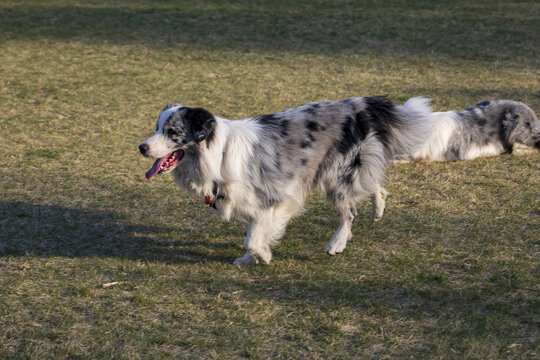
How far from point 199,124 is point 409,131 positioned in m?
1.73

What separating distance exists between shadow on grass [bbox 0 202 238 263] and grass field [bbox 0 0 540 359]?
0.02 metres

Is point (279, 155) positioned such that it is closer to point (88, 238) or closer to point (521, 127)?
point (88, 238)

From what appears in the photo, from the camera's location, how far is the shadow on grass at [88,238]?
4965 mm

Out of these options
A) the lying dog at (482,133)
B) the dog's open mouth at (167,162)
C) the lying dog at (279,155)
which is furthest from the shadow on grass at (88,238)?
the lying dog at (482,133)

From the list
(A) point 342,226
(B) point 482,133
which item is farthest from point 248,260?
(B) point 482,133

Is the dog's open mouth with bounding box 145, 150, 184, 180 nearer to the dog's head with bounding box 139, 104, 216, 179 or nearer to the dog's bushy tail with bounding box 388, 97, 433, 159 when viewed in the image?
the dog's head with bounding box 139, 104, 216, 179

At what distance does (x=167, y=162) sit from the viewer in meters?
4.50

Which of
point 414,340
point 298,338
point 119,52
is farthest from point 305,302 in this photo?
point 119,52

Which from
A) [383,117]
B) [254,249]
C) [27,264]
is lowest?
[27,264]

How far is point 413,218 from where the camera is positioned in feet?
18.2

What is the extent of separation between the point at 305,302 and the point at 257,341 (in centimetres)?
59

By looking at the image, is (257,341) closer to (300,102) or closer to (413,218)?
(413,218)

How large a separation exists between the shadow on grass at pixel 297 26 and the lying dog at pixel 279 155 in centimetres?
724

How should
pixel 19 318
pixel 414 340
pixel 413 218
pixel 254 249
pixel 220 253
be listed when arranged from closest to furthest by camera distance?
1. pixel 414 340
2. pixel 19 318
3. pixel 254 249
4. pixel 220 253
5. pixel 413 218
